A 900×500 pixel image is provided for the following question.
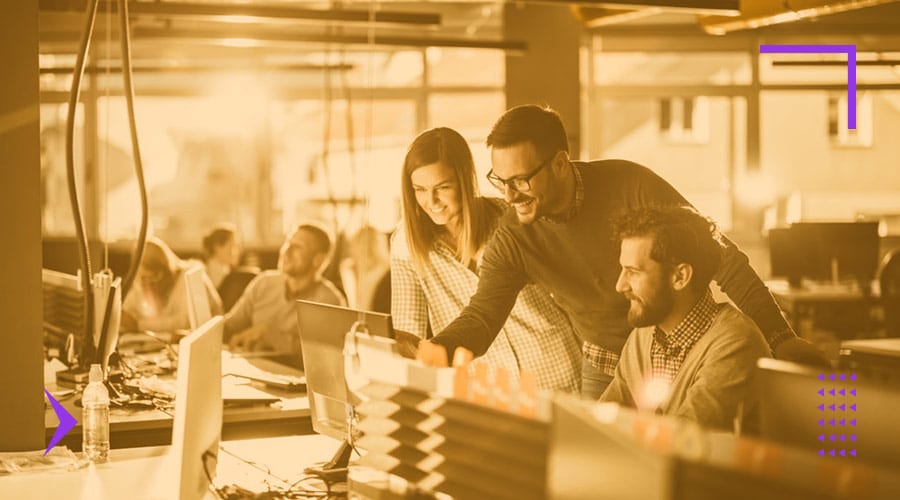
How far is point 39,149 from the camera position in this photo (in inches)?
112

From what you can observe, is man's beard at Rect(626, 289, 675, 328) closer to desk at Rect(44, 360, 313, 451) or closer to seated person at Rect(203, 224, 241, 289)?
desk at Rect(44, 360, 313, 451)

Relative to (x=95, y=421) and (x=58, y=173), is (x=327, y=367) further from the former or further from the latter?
(x=58, y=173)

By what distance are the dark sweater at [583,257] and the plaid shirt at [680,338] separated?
0.28m

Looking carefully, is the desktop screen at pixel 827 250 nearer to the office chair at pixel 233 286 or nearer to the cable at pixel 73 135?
the office chair at pixel 233 286

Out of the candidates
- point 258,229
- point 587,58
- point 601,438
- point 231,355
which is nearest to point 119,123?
point 258,229

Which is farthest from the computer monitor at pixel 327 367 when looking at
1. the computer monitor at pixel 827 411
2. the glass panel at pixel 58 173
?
the glass panel at pixel 58 173

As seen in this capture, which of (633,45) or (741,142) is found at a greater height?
(633,45)

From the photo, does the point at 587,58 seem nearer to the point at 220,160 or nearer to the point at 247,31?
the point at 220,160

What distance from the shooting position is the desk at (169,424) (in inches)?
124

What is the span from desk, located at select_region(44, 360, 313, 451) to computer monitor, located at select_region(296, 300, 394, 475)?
0.61 metres

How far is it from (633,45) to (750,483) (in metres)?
9.40

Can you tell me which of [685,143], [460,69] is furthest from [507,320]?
[685,143]

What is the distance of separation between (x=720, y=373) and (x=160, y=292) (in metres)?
4.19

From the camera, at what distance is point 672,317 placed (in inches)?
110
